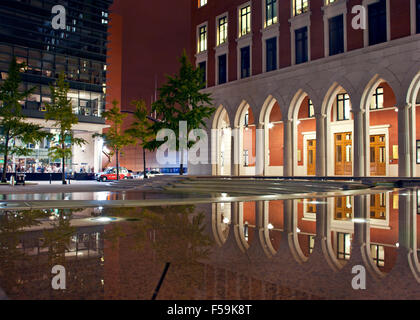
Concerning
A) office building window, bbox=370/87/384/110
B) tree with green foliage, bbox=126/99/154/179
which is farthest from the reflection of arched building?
tree with green foliage, bbox=126/99/154/179

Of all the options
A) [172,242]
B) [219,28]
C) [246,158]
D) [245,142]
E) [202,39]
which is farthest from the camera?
[202,39]

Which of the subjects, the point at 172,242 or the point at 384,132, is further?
the point at 384,132

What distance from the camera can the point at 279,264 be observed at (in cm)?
494

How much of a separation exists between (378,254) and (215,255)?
245 centimetres

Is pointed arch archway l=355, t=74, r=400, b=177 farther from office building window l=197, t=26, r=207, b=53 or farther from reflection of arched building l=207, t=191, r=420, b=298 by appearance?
reflection of arched building l=207, t=191, r=420, b=298

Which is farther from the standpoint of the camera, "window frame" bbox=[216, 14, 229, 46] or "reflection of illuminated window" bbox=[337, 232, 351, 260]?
"window frame" bbox=[216, 14, 229, 46]

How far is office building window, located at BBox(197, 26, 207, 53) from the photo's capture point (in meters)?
39.7

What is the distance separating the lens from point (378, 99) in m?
29.5

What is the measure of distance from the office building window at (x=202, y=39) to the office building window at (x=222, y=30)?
7.17 ft

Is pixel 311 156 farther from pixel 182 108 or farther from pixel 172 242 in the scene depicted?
pixel 172 242

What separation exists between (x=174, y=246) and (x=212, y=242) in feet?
2.45

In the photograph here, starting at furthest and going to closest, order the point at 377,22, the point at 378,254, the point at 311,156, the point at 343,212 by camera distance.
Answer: the point at 311,156 < the point at 377,22 < the point at 343,212 < the point at 378,254

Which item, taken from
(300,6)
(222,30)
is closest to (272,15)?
(300,6)

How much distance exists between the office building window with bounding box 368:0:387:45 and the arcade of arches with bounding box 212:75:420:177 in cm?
299
